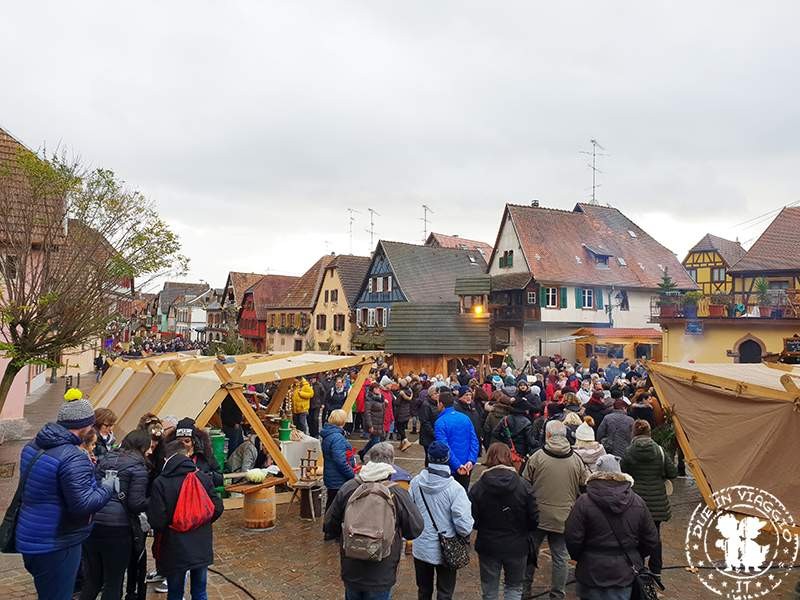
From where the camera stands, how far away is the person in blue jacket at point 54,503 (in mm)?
4223

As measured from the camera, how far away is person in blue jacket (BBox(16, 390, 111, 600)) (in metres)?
4.22

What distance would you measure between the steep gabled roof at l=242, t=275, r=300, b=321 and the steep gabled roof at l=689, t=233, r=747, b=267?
34200mm

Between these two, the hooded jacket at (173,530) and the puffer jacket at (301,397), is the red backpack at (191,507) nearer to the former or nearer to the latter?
the hooded jacket at (173,530)

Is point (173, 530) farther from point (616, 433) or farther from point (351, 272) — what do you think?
point (351, 272)

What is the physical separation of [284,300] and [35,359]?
4246 centimetres

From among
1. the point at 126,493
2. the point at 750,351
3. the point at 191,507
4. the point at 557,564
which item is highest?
the point at 750,351

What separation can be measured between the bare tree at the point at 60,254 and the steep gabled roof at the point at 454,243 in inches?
1585

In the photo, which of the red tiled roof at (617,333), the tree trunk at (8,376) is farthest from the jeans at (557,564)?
the red tiled roof at (617,333)

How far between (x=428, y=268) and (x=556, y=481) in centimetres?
3669

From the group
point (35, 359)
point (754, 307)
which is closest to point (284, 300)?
point (754, 307)

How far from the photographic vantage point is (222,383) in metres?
8.86

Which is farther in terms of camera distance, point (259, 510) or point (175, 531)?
point (259, 510)

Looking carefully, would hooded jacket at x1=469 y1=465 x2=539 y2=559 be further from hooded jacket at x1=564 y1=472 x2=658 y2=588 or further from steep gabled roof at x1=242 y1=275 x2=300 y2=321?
A: steep gabled roof at x1=242 y1=275 x2=300 y2=321

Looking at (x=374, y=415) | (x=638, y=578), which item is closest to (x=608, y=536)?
(x=638, y=578)
